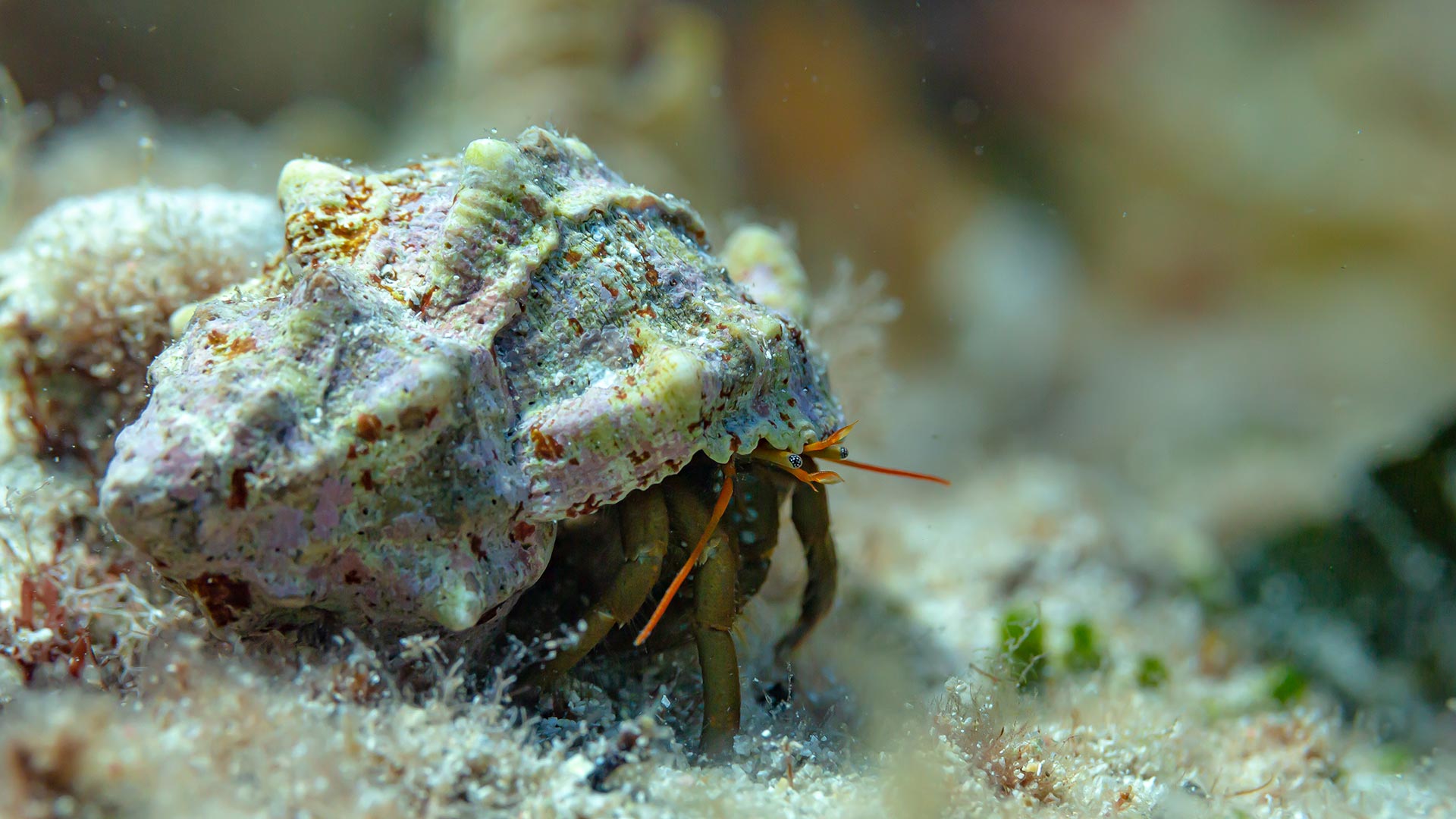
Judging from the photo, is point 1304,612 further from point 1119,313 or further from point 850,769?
point 1119,313

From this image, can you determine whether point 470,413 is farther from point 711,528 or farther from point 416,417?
point 711,528

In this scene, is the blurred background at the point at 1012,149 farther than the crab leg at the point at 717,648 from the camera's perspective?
Yes

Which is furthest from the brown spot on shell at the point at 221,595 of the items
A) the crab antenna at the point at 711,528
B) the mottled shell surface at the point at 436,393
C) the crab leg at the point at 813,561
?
the crab leg at the point at 813,561

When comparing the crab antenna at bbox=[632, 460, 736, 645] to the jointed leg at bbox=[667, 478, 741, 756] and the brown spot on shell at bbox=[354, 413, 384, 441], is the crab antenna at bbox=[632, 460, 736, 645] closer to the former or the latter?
the jointed leg at bbox=[667, 478, 741, 756]

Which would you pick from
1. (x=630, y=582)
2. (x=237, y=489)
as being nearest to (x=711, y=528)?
(x=630, y=582)

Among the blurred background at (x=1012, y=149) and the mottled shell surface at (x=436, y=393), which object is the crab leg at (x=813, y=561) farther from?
the blurred background at (x=1012, y=149)

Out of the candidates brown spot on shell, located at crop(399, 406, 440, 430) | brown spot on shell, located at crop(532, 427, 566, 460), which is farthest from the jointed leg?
brown spot on shell, located at crop(399, 406, 440, 430)
